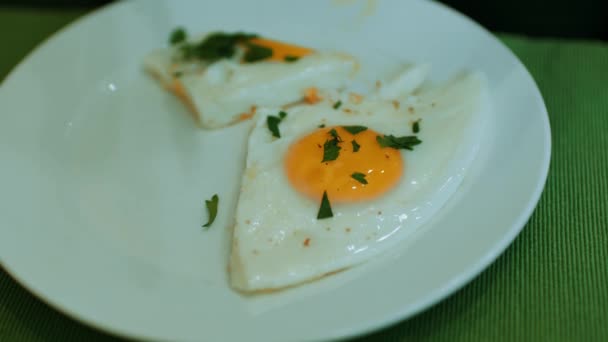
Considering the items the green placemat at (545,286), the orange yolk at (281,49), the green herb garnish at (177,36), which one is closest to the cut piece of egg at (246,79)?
the orange yolk at (281,49)

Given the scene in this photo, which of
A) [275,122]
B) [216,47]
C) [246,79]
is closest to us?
[275,122]

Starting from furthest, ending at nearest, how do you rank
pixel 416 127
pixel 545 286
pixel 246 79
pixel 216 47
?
1. pixel 216 47
2. pixel 246 79
3. pixel 416 127
4. pixel 545 286

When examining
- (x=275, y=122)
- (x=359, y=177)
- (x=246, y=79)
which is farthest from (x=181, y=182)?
(x=359, y=177)

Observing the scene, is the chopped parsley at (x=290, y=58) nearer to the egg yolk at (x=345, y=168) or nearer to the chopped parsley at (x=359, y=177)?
the egg yolk at (x=345, y=168)

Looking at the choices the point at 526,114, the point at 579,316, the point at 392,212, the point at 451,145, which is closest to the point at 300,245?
the point at 392,212

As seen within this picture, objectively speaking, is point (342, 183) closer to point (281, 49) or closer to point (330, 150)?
point (330, 150)

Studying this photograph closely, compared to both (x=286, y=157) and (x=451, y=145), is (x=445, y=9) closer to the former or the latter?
(x=451, y=145)

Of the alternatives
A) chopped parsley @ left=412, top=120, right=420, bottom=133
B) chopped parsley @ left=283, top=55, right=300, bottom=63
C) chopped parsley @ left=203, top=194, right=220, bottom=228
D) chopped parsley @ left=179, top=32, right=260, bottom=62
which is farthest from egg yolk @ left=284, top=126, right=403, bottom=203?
chopped parsley @ left=179, top=32, right=260, bottom=62

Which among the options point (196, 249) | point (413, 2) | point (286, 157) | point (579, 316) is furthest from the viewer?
point (413, 2)
